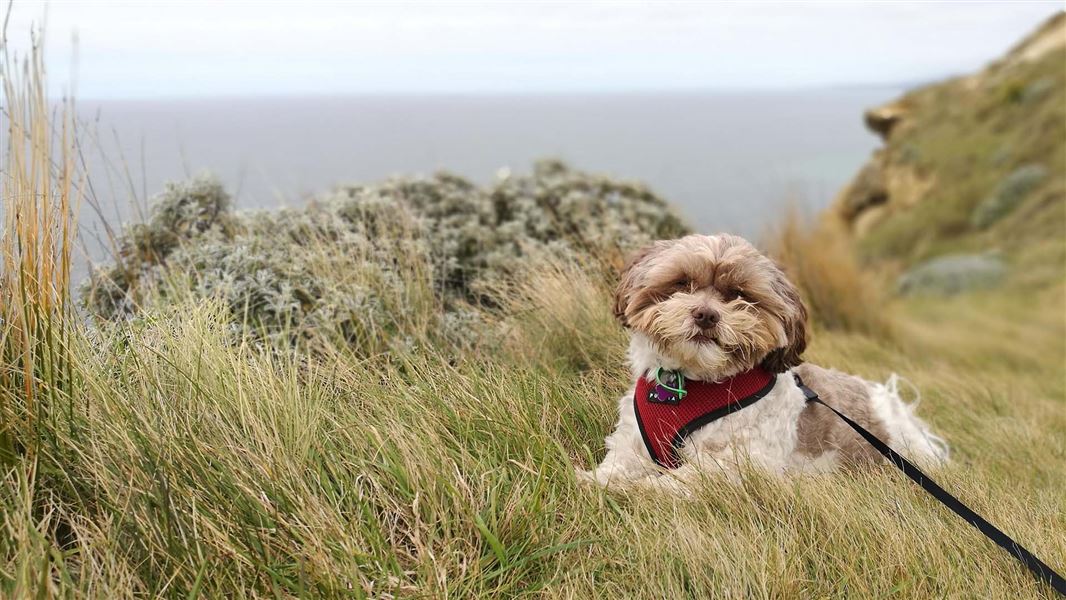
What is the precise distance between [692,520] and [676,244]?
1322mm

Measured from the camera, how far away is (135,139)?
5.43 metres

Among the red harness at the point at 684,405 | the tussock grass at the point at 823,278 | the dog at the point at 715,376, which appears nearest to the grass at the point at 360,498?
the dog at the point at 715,376

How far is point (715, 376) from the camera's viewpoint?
379 centimetres

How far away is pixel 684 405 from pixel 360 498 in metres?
1.61

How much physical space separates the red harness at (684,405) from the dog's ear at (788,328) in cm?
9

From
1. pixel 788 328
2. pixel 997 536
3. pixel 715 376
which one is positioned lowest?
pixel 997 536

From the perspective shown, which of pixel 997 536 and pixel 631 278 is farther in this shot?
pixel 631 278

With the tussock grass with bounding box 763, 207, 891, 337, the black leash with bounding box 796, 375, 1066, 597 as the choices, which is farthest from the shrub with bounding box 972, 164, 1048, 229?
the black leash with bounding box 796, 375, 1066, 597

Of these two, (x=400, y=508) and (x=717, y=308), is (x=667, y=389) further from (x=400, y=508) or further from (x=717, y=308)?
(x=400, y=508)

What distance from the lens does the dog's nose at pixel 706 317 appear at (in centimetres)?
347

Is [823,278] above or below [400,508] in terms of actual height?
above

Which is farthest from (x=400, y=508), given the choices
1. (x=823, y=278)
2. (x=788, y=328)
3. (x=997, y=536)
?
(x=823, y=278)

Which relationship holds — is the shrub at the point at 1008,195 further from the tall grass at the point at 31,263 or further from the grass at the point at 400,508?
the tall grass at the point at 31,263

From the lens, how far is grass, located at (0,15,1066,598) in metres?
2.72
